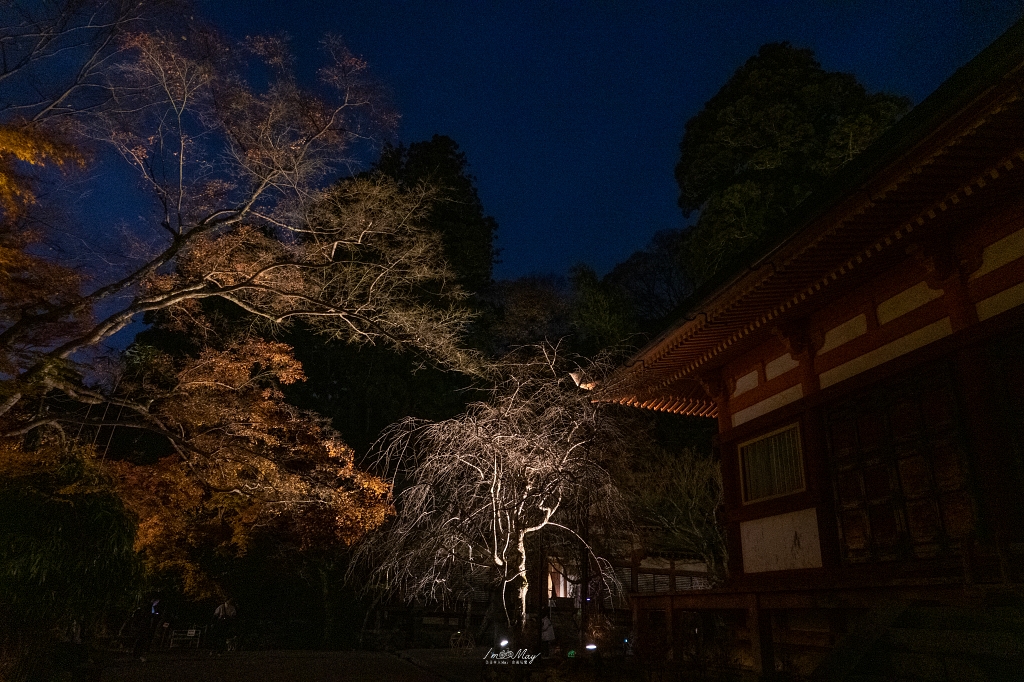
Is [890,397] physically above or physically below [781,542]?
above

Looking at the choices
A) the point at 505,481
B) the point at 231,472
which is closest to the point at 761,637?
the point at 505,481

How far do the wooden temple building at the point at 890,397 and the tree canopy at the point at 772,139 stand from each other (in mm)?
12748

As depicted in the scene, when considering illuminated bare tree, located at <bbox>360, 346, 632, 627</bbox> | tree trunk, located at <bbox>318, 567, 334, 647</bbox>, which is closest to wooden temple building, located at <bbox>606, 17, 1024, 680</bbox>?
illuminated bare tree, located at <bbox>360, 346, 632, 627</bbox>

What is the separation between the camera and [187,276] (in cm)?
1373

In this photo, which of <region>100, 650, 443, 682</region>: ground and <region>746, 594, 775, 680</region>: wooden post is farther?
<region>100, 650, 443, 682</region>: ground

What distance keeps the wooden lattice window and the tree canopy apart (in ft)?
40.6

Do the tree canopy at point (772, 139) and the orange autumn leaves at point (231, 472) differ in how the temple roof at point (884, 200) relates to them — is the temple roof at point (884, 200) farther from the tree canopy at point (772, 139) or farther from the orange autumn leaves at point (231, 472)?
the tree canopy at point (772, 139)

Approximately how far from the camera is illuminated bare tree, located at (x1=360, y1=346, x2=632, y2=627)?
31.8 ft

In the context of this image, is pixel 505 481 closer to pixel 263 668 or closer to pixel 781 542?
pixel 781 542

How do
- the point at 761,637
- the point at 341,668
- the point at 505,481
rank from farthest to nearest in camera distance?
the point at 341,668 < the point at 505,481 < the point at 761,637

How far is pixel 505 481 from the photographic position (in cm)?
1002

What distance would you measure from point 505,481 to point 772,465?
4.04 metres

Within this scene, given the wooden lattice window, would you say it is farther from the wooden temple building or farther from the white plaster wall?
the white plaster wall

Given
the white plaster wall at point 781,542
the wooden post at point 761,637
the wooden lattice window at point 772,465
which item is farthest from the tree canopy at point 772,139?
the wooden post at point 761,637
